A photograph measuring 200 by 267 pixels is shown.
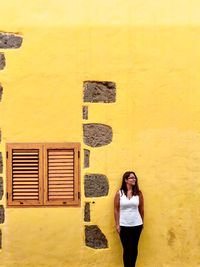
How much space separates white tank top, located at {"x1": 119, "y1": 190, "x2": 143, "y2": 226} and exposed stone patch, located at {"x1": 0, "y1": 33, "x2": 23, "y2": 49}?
1957 millimetres

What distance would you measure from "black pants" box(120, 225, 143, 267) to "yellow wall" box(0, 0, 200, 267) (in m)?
0.18

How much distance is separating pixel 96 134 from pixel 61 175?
0.58 metres

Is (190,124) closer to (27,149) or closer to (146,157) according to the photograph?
(146,157)

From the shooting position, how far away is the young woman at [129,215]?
18.6 ft

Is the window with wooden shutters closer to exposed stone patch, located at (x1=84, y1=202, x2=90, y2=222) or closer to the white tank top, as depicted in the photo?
exposed stone patch, located at (x1=84, y1=202, x2=90, y2=222)

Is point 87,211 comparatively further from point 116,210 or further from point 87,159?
point 87,159

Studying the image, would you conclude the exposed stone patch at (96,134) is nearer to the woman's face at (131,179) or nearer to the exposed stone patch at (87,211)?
the woman's face at (131,179)

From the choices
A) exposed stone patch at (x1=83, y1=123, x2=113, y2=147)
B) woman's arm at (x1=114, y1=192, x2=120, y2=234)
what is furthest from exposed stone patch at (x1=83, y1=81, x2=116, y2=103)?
woman's arm at (x1=114, y1=192, x2=120, y2=234)

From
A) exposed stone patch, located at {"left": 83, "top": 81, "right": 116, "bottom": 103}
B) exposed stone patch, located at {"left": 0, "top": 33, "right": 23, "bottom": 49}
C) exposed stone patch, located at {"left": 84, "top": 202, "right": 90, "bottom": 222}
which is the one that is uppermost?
exposed stone patch, located at {"left": 0, "top": 33, "right": 23, "bottom": 49}

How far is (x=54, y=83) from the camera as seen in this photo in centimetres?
580

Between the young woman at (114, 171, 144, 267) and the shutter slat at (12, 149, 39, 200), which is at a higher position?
the shutter slat at (12, 149, 39, 200)

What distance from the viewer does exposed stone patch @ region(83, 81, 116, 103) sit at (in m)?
5.82

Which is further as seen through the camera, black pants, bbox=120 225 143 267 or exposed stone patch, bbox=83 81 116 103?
exposed stone patch, bbox=83 81 116 103

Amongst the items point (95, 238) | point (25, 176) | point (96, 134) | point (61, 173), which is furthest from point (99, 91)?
point (95, 238)
